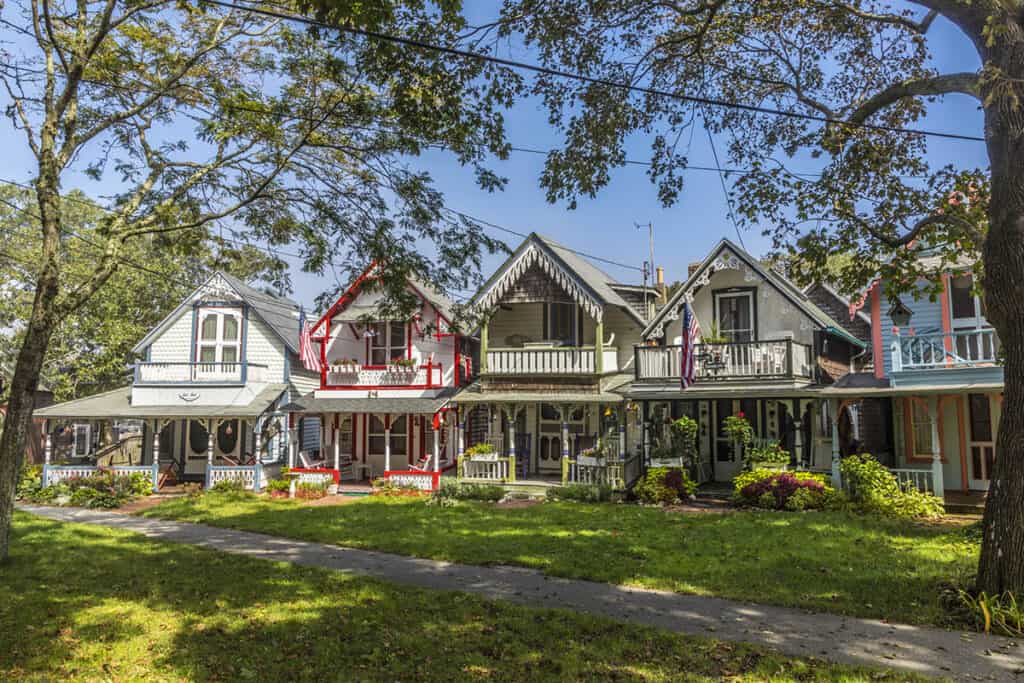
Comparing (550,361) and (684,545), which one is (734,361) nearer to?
(550,361)

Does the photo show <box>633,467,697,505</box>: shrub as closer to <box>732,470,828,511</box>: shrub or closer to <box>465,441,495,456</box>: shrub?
<box>732,470,828,511</box>: shrub

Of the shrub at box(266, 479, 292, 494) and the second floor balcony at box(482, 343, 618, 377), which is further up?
the second floor balcony at box(482, 343, 618, 377)

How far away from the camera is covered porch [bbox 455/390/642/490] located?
19.7m

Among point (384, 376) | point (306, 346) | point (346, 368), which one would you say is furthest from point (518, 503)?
point (306, 346)

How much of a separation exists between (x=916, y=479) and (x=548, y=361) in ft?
35.6

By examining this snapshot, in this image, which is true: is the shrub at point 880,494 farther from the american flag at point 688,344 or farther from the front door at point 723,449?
the front door at point 723,449

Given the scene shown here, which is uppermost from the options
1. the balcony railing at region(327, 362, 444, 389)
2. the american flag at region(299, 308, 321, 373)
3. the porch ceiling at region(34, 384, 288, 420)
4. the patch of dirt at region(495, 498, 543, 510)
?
the american flag at region(299, 308, 321, 373)

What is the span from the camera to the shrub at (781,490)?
1589 centimetres

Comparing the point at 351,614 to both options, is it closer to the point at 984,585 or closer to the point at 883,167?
the point at 984,585

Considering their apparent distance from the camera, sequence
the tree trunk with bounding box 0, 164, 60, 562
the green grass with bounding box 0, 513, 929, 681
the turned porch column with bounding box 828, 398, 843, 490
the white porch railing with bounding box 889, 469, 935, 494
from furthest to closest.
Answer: the turned porch column with bounding box 828, 398, 843, 490 → the white porch railing with bounding box 889, 469, 935, 494 → the tree trunk with bounding box 0, 164, 60, 562 → the green grass with bounding box 0, 513, 929, 681

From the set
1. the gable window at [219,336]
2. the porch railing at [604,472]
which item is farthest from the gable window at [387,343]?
the porch railing at [604,472]

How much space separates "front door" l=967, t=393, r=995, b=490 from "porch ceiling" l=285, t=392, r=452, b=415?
1533 cm

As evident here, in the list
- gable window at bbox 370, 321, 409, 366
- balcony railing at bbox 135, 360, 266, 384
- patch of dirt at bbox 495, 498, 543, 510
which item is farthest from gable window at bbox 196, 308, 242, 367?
patch of dirt at bbox 495, 498, 543, 510

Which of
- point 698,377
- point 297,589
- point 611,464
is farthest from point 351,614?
point 698,377
